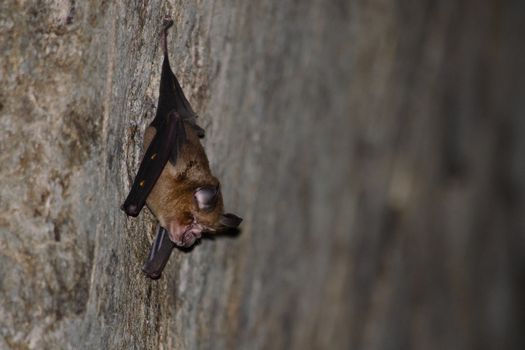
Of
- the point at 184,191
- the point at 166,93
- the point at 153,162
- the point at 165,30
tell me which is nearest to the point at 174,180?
the point at 184,191

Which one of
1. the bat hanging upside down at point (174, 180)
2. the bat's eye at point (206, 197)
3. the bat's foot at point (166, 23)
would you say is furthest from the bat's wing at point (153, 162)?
the bat's foot at point (166, 23)

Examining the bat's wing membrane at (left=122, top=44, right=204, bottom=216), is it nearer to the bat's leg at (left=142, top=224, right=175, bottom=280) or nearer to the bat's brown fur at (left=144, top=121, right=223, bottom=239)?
the bat's brown fur at (left=144, top=121, right=223, bottom=239)

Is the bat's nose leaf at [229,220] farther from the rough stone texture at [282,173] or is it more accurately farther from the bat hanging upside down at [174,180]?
the rough stone texture at [282,173]

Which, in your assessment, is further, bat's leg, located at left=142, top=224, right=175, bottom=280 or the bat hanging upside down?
bat's leg, located at left=142, top=224, right=175, bottom=280

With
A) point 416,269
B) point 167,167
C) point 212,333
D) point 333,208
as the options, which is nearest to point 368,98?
point 333,208

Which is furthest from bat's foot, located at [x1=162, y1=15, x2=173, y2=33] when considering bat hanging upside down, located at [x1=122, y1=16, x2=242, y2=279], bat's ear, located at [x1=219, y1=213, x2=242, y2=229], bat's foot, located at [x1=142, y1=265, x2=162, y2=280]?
bat's foot, located at [x1=142, y1=265, x2=162, y2=280]

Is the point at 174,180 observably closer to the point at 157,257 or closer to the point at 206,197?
the point at 206,197

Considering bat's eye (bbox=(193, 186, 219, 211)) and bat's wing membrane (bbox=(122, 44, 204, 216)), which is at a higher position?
bat's wing membrane (bbox=(122, 44, 204, 216))

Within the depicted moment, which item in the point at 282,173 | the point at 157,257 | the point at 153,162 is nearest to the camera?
the point at 153,162
